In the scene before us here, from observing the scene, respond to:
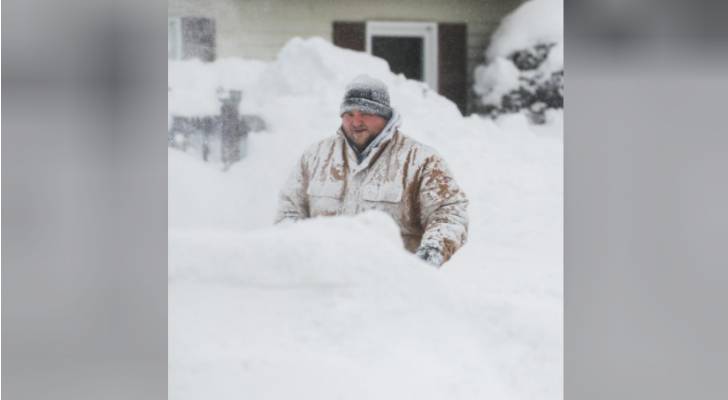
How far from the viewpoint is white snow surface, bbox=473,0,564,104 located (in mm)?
3273

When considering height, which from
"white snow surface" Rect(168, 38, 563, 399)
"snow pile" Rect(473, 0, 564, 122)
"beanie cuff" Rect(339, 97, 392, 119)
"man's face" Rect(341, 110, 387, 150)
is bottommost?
"white snow surface" Rect(168, 38, 563, 399)

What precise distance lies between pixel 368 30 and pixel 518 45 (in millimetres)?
655

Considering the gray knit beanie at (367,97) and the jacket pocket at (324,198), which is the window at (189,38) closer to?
the gray knit beanie at (367,97)

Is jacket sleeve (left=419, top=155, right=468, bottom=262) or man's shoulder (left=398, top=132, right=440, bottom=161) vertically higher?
man's shoulder (left=398, top=132, right=440, bottom=161)

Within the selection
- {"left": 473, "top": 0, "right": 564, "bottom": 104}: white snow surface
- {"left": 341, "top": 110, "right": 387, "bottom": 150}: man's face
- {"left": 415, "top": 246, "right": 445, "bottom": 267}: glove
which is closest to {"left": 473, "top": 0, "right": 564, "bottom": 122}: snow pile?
{"left": 473, "top": 0, "right": 564, "bottom": 104}: white snow surface

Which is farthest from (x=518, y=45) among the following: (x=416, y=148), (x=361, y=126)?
(x=361, y=126)

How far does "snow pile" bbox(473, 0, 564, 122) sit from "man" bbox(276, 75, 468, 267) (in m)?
0.39

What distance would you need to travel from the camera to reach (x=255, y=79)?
322 cm

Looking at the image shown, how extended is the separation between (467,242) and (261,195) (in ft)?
3.01

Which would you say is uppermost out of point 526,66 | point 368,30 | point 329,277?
point 368,30

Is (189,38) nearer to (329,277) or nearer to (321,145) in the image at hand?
(321,145)

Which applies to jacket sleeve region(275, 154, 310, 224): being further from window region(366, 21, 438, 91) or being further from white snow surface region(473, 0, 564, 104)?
white snow surface region(473, 0, 564, 104)

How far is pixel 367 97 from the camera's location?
3262 millimetres
